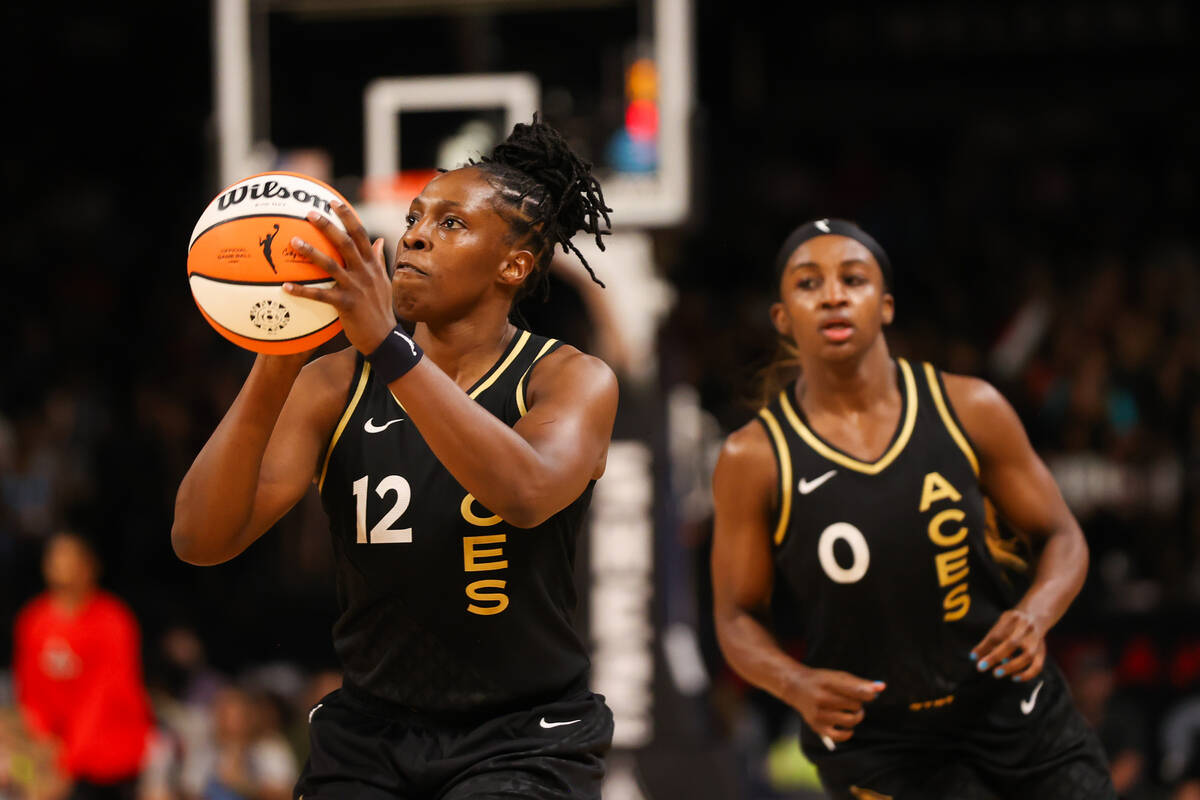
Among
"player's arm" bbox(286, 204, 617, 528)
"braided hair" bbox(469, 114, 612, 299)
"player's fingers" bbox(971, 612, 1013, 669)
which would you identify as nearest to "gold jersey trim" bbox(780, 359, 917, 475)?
"player's fingers" bbox(971, 612, 1013, 669)

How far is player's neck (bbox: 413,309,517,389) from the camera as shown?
330cm

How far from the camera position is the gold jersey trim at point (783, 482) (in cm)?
408

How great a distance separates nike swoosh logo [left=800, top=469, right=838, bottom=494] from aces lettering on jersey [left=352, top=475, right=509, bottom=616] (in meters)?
1.18

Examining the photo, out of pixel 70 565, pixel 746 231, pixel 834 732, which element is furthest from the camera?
pixel 746 231

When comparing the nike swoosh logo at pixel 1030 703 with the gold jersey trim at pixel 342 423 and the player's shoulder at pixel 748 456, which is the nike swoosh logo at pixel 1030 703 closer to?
the player's shoulder at pixel 748 456

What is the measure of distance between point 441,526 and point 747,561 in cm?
126

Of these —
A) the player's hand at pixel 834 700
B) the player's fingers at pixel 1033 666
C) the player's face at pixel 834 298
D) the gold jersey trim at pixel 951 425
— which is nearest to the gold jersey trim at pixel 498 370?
the player's face at pixel 834 298

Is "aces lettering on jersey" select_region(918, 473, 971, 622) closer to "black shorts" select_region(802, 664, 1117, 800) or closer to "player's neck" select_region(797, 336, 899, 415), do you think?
"black shorts" select_region(802, 664, 1117, 800)

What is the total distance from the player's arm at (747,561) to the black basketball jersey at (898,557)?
0.19 feet

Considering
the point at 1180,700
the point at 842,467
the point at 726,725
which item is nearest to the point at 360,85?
the point at 726,725

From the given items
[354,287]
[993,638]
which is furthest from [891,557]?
[354,287]

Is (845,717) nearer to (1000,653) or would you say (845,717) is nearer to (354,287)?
(1000,653)

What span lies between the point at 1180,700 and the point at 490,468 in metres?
6.61

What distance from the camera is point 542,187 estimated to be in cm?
349
